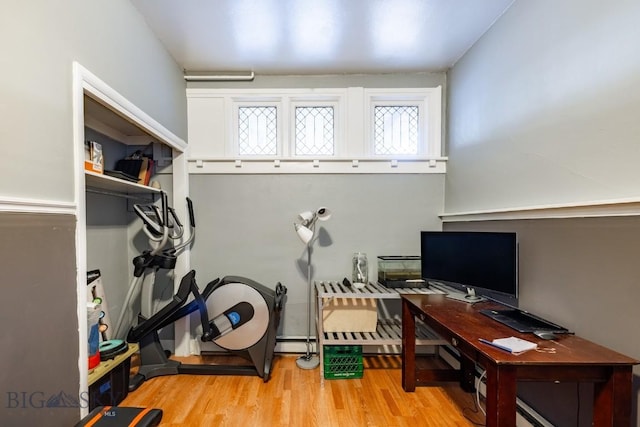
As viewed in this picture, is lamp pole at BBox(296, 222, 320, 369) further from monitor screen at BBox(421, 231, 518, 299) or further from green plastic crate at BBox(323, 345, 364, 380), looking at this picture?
monitor screen at BBox(421, 231, 518, 299)

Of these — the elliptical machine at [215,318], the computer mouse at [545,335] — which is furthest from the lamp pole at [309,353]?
the computer mouse at [545,335]

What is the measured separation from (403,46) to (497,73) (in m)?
0.77

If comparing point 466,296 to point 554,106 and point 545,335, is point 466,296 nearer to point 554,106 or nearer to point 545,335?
point 545,335

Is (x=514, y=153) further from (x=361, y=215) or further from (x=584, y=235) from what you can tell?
(x=361, y=215)

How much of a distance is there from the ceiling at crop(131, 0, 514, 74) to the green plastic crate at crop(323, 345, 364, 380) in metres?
2.50

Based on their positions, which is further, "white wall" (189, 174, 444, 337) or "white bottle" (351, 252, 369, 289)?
"white wall" (189, 174, 444, 337)

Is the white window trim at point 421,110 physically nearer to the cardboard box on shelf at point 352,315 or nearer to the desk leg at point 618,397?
the cardboard box on shelf at point 352,315

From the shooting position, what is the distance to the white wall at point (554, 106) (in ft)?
3.89

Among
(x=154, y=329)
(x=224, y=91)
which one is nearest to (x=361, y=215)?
(x=224, y=91)

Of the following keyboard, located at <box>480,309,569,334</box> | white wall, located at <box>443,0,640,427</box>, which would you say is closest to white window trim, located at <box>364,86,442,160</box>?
white wall, located at <box>443,0,640,427</box>

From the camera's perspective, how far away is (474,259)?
1.94 meters

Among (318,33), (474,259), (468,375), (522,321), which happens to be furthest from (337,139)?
(468,375)

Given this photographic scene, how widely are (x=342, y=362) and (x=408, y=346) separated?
0.58 m

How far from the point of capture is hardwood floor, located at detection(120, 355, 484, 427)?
1840mm
